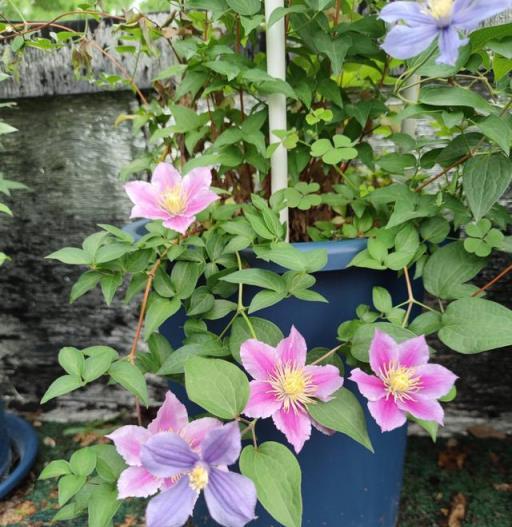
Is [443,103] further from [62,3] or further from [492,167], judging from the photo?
[62,3]

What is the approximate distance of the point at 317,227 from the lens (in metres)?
1.02

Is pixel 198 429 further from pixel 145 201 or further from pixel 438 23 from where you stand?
pixel 438 23

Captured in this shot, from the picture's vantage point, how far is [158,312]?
0.80 metres

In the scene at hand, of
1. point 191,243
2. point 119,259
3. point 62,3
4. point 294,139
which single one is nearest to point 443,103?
point 294,139

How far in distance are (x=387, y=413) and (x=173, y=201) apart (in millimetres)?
373

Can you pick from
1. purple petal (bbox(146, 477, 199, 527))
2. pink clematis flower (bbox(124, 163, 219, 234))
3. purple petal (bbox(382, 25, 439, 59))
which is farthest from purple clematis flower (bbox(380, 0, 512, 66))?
purple petal (bbox(146, 477, 199, 527))

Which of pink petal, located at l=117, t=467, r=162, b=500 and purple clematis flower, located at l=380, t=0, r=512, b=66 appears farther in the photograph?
pink petal, located at l=117, t=467, r=162, b=500

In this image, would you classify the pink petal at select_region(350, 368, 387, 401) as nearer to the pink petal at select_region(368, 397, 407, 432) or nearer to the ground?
the pink petal at select_region(368, 397, 407, 432)

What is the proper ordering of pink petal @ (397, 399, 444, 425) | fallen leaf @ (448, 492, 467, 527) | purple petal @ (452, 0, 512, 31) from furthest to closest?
1. fallen leaf @ (448, 492, 467, 527)
2. pink petal @ (397, 399, 444, 425)
3. purple petal @ (452, 0, 512, 31)

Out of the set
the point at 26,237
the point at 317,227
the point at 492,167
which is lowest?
the point at 26,237

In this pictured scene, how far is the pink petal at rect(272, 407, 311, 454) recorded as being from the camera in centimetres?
68

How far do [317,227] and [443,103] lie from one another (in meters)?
0.38

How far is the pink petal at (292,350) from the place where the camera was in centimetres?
71

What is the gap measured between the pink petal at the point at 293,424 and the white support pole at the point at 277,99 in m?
0.35
